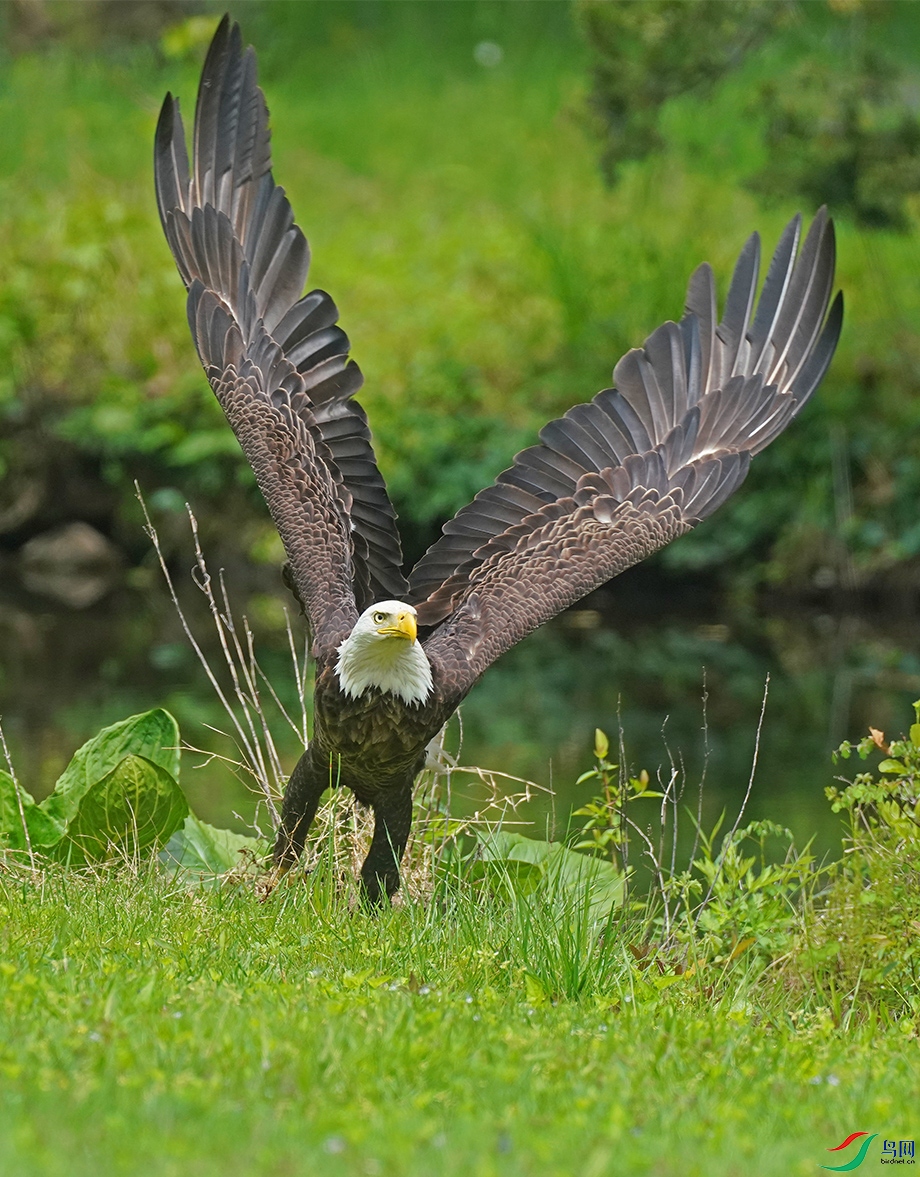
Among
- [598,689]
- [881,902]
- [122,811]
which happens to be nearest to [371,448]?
[122,811]

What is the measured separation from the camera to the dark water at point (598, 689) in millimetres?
10805

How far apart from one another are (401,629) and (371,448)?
1.53m

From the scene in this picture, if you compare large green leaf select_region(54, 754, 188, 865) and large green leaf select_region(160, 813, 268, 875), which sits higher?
large green leaf select_region(54, 754, 188, 865)

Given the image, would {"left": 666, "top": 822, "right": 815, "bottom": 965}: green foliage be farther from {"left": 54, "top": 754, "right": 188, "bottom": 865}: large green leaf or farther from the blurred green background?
the blurred green background

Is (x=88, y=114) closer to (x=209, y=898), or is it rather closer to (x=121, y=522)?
(x=121, y=522)

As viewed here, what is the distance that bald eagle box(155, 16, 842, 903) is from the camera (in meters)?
6.47

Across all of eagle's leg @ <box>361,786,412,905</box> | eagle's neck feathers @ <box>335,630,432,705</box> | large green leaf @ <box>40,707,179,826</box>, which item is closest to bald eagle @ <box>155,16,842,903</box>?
eagle's leg @ <box>361,786,412,905</box>

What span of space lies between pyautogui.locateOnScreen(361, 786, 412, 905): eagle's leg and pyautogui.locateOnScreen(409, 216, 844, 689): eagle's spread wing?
696mm

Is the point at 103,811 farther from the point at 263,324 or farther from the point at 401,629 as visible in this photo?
the point at 263,324

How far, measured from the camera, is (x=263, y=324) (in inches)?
285

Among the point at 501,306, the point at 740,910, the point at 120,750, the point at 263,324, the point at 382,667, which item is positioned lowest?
the point at 740,910

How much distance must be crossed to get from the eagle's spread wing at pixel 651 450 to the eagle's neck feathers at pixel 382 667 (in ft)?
2.23

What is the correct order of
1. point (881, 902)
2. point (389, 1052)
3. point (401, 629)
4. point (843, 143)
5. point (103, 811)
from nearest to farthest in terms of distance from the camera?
point (389, 1052), point (401, 629), point (881, 902), point (103, 811), point (843, 143)

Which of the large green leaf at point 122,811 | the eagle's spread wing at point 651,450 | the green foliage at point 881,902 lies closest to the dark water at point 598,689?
the eagle's spread wing at point 651,450
